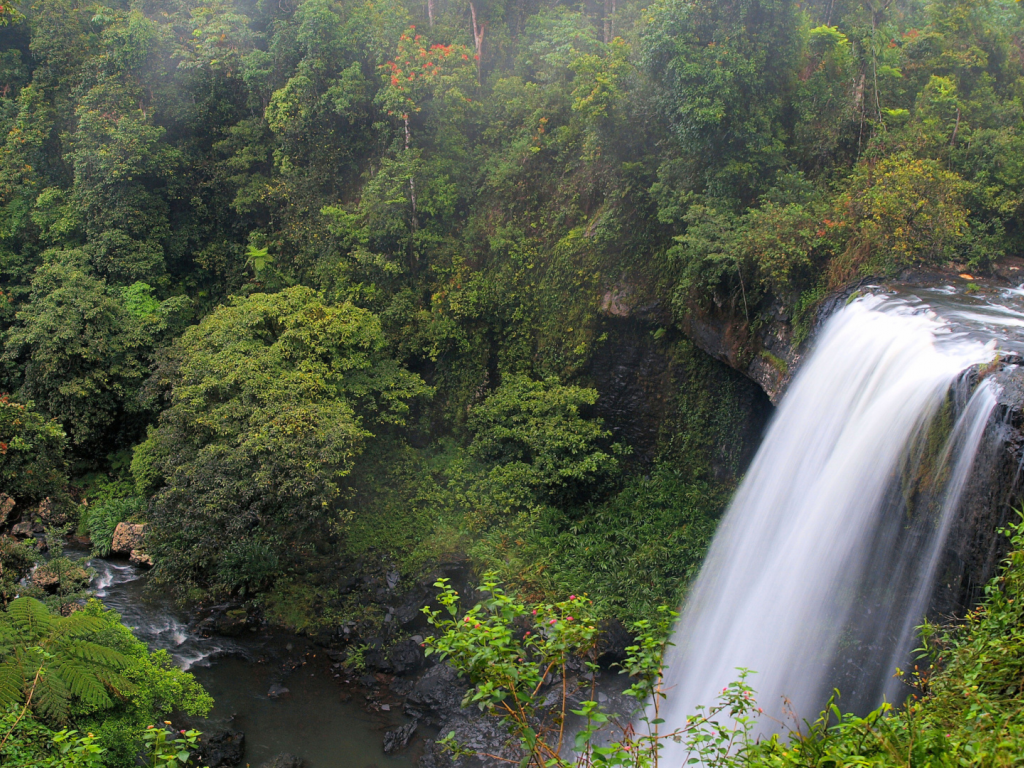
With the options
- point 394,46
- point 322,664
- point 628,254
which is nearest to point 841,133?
point 628,254

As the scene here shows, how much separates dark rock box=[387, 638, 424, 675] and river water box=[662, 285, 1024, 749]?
14.4 ft

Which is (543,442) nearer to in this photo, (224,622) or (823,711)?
(224,622)

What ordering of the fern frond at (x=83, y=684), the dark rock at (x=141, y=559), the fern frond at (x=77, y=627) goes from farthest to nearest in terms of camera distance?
the dark rock at (x=141, y=559) → the fern frond at (x=77, y=627) → the fern frond at (x=83, y=684)

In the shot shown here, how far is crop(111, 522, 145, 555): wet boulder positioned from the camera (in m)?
14.8

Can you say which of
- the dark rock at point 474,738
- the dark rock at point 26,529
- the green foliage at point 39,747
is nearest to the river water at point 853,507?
the dark rock at point 474,738

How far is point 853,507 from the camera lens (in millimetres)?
7859

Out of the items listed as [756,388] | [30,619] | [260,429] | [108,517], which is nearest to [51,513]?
[108,517]

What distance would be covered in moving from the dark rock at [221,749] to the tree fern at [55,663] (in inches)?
125

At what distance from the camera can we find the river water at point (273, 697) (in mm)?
10219

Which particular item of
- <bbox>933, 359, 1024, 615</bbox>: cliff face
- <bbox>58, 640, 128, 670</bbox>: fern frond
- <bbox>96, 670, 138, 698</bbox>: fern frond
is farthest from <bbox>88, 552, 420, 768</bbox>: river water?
<bbox>933, 359, 1024, 615</bbox>: cliff face

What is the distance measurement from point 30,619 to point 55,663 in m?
0.78

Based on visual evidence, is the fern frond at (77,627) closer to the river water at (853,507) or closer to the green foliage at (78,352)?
the river water at (853,507)

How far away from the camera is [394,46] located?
1639cm

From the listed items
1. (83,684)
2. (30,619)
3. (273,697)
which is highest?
(30,619)
